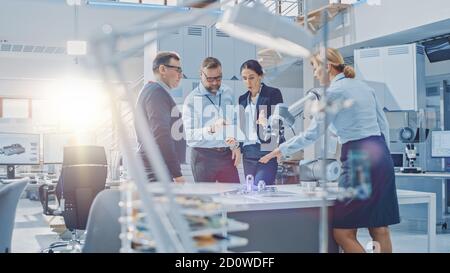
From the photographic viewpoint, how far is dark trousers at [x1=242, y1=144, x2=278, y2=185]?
107 inches

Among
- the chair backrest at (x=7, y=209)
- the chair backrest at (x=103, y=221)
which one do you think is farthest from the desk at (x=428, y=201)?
the chair backrest at (x=7, y=209)

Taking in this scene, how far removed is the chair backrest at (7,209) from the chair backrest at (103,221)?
0.67 metres

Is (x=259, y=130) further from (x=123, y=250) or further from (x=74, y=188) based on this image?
(x=123, y=250)

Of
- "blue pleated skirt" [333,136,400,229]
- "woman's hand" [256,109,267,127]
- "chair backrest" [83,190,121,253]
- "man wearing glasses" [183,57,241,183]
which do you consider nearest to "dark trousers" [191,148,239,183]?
"man wearing glasses" [183,57,241,183]

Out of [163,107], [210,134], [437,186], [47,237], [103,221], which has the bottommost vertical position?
[47,237]

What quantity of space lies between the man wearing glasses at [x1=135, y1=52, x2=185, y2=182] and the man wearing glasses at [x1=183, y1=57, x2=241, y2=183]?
1.30ft

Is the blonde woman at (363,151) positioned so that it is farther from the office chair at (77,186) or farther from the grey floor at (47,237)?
the office chair at (77,186)

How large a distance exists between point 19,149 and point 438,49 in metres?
4.47

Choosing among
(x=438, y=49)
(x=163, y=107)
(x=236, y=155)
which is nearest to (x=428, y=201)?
(x=236, y=155)

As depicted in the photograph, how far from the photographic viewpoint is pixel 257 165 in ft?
8.98

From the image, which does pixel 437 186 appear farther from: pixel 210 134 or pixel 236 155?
pixel 210 134

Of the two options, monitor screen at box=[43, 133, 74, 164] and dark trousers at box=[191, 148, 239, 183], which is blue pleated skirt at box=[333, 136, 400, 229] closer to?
dark trousers at box=[191, 148, 239, 183]

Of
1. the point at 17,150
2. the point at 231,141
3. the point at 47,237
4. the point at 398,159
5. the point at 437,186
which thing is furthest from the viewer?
the point at 398,159

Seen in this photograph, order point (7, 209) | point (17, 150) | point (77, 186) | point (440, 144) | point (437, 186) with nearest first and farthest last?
point (7, 209) → point (77, 186) → point (17, 150) → point (437, 186) → point (440, 144)
